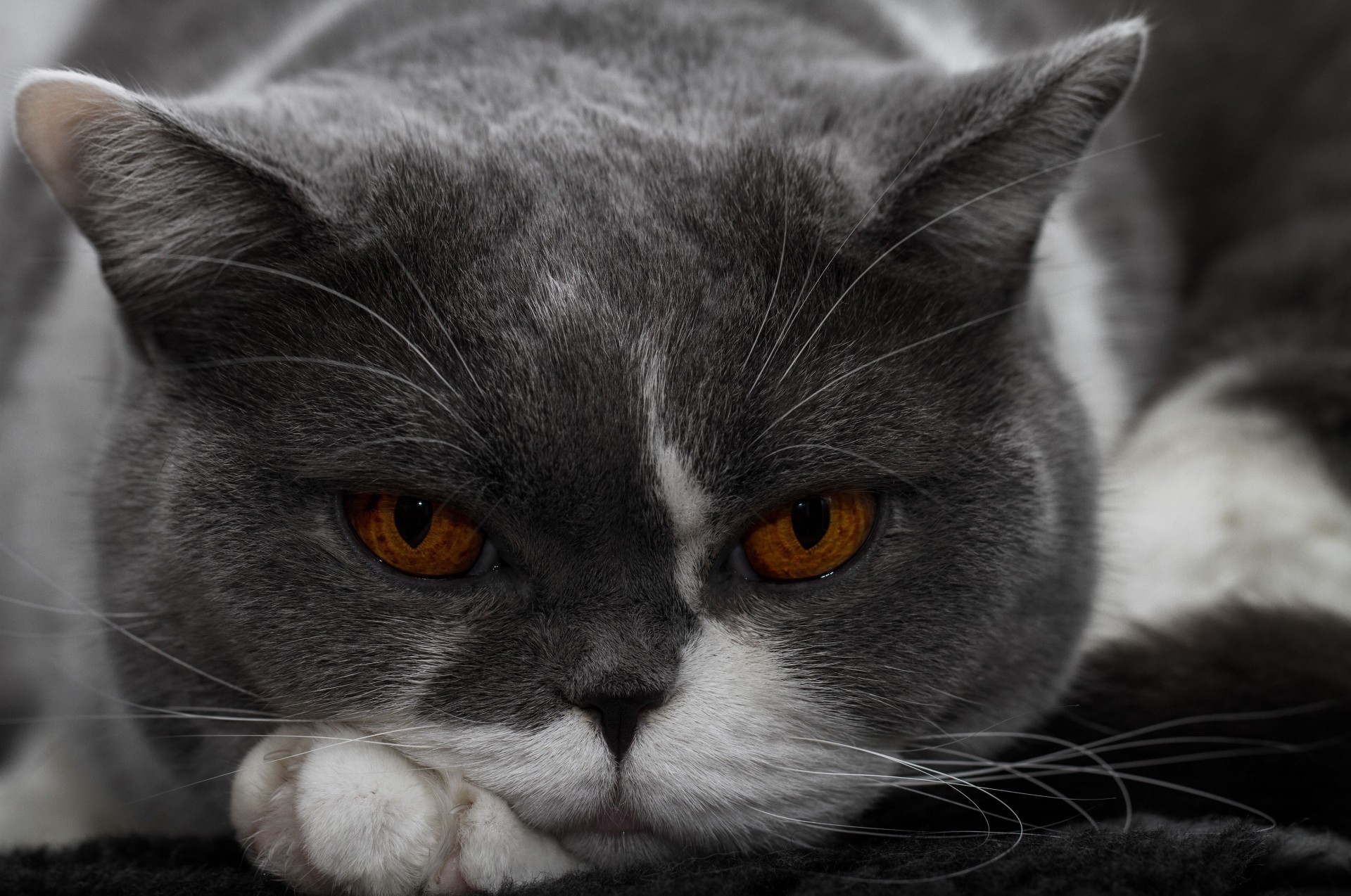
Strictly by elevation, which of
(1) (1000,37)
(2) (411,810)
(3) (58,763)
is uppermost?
(1) (1000,37)

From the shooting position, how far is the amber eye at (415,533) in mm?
→ 1270

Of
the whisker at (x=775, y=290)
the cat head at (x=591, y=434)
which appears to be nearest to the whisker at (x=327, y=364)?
the cat head at (x=591, y=434)

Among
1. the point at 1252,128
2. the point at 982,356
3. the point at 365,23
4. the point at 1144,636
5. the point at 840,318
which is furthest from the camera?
the point at 1252,128

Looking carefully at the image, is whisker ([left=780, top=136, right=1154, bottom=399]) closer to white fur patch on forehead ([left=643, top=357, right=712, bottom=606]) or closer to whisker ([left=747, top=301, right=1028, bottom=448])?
whisker ([left=747, top=301, right=1028, bottom=448])

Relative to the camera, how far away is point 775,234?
1374 mm

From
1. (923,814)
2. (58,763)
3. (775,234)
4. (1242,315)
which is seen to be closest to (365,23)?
(775,234)

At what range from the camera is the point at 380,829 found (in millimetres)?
1221

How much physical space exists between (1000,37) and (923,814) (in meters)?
1.44

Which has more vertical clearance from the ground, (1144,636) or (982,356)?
(982,356)

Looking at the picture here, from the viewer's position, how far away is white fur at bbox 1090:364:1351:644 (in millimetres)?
1810

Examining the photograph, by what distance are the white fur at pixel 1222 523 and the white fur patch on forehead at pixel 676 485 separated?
2.24ft

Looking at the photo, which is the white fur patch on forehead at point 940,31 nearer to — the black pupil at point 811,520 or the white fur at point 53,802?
the black pupil at point 811,520

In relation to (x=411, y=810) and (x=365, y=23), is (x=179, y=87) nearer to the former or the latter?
(x=365, y=23)

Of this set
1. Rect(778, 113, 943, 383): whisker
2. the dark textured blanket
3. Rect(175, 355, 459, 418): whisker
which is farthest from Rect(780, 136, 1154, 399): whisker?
the dark textured blanket
